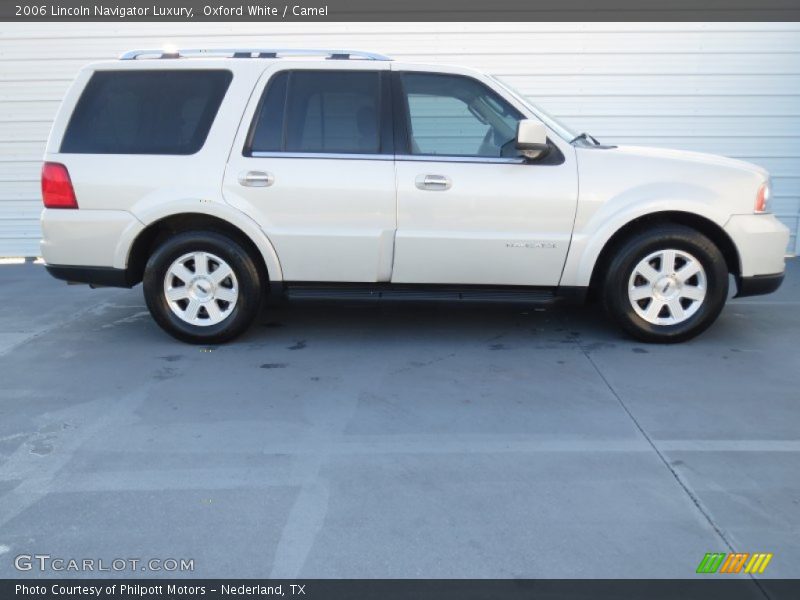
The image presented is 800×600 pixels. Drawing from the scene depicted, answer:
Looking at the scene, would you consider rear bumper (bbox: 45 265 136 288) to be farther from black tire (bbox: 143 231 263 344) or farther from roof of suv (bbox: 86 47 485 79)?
roof of suv (bbox: 86 47 485 79)

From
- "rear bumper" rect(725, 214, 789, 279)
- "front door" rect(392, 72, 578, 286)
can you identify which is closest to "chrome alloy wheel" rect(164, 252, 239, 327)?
"front door" rect(392, 72, 578, 286)

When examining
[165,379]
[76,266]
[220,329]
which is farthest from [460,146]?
[76,266]

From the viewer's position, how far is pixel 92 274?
537cm

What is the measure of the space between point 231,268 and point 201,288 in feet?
0.90

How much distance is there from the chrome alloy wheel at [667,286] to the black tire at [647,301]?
0.07 feet

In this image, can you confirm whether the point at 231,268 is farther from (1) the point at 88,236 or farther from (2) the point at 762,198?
(2) the point at 762,198

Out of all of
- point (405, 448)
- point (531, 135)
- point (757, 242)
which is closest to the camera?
point (405, 448)

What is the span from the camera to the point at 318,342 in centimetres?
561

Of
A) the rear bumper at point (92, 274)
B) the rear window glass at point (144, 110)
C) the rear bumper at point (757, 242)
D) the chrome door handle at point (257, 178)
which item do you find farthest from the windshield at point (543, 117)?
the rear bumper at point (92, 274)

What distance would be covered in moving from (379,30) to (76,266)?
480 cm

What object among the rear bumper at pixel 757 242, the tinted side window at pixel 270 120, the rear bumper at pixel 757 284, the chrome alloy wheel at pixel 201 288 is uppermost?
the tinted side window at pixel 270 120

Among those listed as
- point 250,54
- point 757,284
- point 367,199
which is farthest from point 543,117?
point 250,54

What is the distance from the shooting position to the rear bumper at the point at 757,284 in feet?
A: 17.4

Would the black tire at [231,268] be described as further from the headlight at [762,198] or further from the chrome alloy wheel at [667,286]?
the headlight at [762,198]
